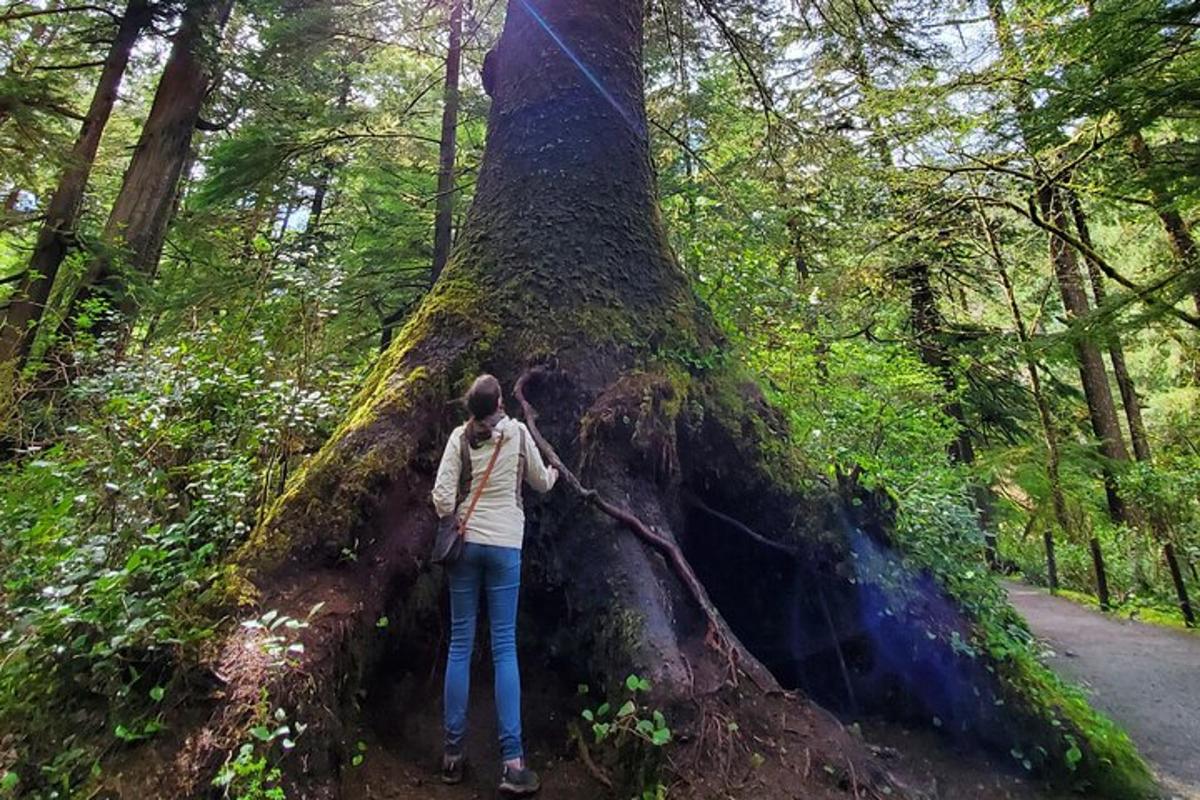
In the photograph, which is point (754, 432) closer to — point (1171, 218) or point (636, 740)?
point (636, 740)

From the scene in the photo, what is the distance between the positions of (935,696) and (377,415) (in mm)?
4044

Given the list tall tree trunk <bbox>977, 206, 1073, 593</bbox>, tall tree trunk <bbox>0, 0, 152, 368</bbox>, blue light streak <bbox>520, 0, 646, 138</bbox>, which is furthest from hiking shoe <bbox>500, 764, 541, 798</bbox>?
tall tree trunk <bbox>977, 206, 1073, 593</bbox>

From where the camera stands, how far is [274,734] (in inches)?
86.7

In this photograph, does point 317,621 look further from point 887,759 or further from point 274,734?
point 887,759

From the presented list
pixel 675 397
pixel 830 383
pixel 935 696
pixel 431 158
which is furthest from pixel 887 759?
pixel 431 158

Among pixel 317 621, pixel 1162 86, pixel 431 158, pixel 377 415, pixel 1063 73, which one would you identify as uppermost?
pixel 431 158

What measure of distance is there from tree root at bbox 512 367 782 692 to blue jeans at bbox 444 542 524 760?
1.80 feet

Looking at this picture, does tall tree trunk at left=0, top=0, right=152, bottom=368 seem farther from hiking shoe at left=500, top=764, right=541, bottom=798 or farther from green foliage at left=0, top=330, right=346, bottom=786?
hiking shoe at left=500, top=764, right=541, bottom=798

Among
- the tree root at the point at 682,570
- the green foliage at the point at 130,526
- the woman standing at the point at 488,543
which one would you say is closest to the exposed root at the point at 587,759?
the woman standing at the point at 488,543

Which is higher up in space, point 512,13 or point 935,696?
point 512,13

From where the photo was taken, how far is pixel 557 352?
3.90 metres

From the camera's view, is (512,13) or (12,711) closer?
(12,711)

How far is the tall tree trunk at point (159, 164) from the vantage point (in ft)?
25.5

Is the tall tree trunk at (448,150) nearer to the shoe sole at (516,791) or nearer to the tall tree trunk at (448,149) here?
the tall tree trunk at (448,149)
